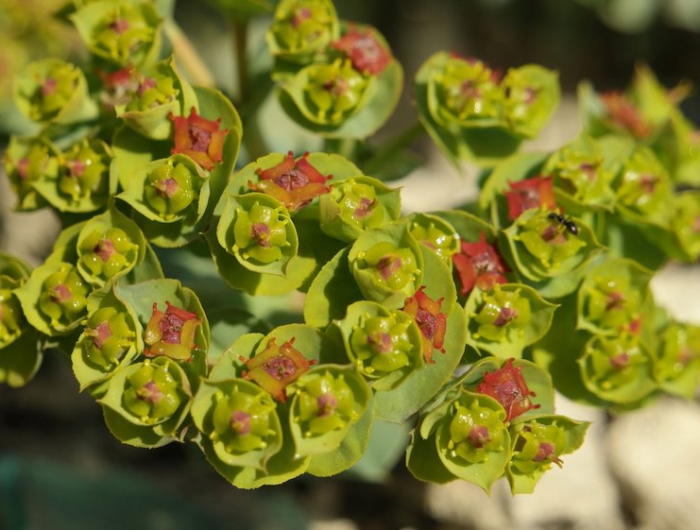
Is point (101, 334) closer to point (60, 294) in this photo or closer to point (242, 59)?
point (60, 294)

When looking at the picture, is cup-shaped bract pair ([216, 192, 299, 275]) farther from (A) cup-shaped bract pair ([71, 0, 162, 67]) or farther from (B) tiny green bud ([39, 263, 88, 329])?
(A) cup-shaped bract pair ([71, 0, 162, 67])

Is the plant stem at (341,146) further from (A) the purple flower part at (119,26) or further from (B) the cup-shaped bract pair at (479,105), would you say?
(A) the purple flower part at (119,26)

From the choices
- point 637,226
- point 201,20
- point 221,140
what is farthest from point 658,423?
point 201,20

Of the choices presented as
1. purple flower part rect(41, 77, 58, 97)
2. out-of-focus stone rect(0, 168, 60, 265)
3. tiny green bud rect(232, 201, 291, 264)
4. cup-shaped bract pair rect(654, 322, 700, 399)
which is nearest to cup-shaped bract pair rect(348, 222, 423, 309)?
tiny green bud rect(232, 201, 291, 264)

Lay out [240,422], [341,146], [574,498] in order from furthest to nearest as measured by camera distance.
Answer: [574,498], [341,146], [240,422]

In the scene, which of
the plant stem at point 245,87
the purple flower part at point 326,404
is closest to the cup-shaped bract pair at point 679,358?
the purple flower part at point 326,404

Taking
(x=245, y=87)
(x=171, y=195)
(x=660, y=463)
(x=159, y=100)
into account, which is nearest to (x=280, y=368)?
(x=171, y=195)
